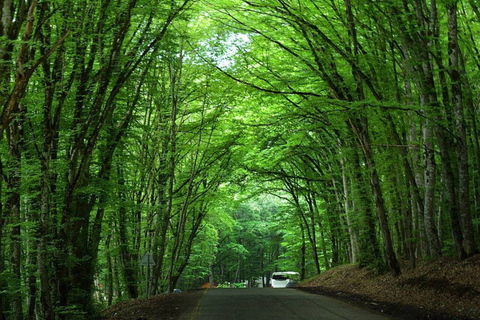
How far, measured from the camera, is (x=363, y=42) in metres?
14.1

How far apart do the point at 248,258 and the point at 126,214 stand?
4335 centimetres

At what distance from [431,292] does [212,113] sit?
12.4 m

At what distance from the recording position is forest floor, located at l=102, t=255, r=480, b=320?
8352 mm

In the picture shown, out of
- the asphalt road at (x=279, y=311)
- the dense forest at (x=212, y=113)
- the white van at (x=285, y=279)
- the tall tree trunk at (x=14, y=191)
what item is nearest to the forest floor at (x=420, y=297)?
the asphalt road at (x=279, y=311)

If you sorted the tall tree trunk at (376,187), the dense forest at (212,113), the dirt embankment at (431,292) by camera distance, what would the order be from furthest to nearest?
the tall tree trunk at (376,187)
the dense forest at (212,113)
the dirt embankment at (431,292)

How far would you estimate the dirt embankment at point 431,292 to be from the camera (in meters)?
8.27

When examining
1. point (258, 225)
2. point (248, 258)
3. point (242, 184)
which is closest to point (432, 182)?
point (242, 184)

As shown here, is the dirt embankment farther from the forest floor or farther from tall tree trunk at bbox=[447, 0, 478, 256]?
tall tree trunk at bbox=[447, 0, 478, 256]

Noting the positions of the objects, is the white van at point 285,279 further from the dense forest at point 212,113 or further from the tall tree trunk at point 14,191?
the tall tree trunk at point 14,191

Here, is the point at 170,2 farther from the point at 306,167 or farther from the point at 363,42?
the point at 306,167

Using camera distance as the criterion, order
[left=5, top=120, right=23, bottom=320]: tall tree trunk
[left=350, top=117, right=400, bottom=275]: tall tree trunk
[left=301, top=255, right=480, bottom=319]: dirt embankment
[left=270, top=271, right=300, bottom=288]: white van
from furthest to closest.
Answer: [left=270, top=271, right=300, bottom=288]: white van
[left=350, top=117, right=400, bottom=275]: tall tree trunk
[left=301, top=255, right=480, bottom=319]: dirt embankment
[left=5, top=120, right=23, bottom=320]: tall tree trunk

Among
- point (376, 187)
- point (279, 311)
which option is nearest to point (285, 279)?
point (376, 187)

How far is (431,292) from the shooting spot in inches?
392

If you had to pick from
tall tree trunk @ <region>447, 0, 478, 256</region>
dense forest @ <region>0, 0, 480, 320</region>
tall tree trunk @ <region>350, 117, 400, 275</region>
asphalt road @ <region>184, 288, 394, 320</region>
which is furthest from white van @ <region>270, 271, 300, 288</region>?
tall tree trunk @ <region>447, 0, 478, 256</region>
